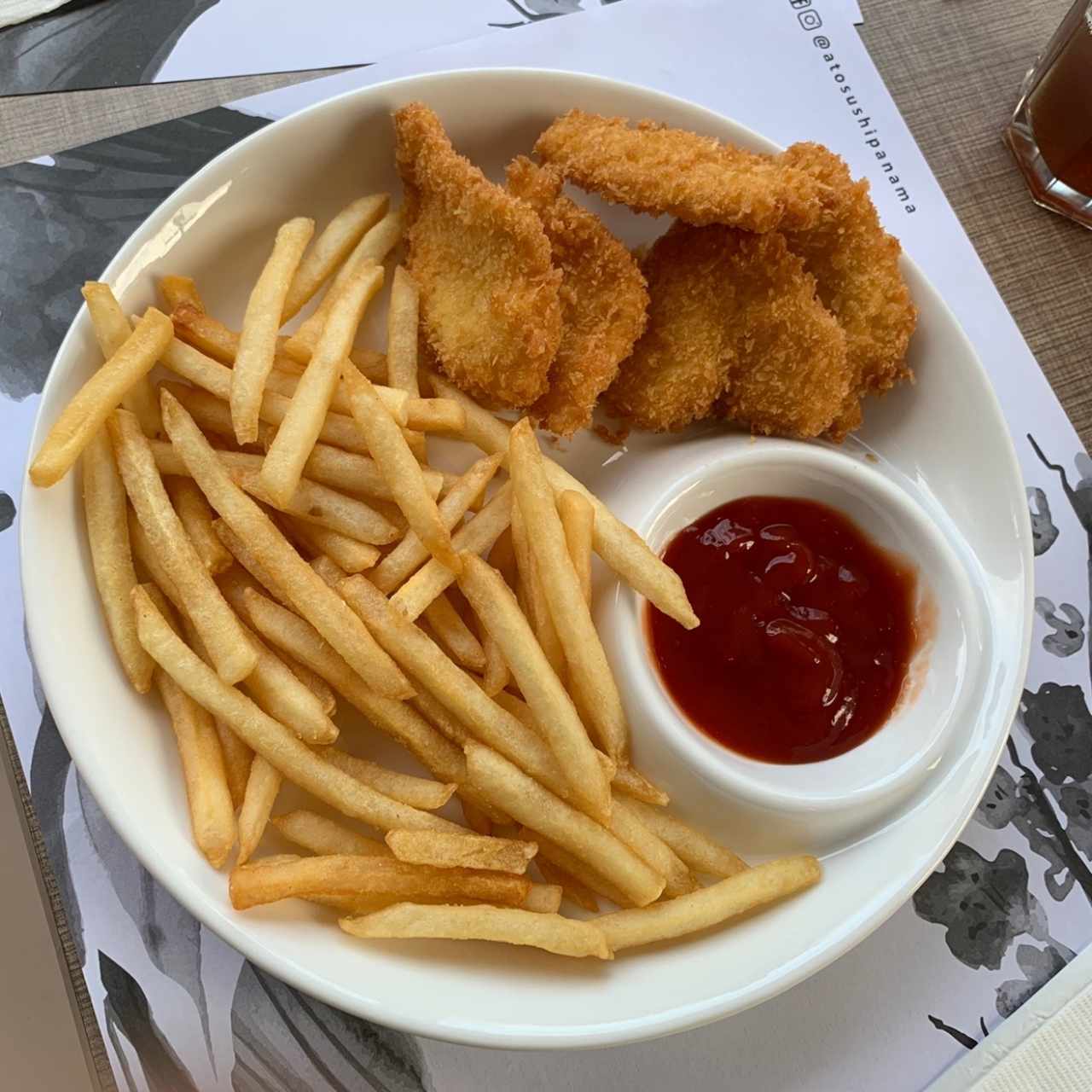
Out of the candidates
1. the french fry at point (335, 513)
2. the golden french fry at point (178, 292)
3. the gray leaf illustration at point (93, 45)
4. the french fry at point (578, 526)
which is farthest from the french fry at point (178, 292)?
the gray leaf illustration at point (93, 45)

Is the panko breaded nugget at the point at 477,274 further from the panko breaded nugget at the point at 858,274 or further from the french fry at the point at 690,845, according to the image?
the french fry at the point at 690,845

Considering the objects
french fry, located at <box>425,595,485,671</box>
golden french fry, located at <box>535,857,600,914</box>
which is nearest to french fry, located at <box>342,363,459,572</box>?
french fry, located at <box>425,595,485,671</box>

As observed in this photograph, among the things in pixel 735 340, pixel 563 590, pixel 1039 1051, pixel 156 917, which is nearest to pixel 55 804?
pixel 156 917

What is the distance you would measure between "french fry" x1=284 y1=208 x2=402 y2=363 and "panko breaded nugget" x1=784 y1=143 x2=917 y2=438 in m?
0.59

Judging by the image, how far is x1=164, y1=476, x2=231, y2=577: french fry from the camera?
1190mm

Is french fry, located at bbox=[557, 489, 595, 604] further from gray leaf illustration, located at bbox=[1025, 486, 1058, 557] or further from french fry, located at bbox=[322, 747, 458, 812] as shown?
gray leaf illustration, located at bbox=[1025, 486, 1058, 557]

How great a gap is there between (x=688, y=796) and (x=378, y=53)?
1.46 metres

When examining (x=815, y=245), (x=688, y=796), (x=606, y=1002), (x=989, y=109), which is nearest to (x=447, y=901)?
(x=606, y=1002)

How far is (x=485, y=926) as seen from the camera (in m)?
1.08

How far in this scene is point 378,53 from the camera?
5.97 feet

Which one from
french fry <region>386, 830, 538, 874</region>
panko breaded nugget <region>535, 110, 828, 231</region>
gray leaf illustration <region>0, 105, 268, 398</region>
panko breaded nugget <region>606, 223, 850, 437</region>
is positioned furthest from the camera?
gray leaf illustration <region>0, 105, 268, 398</region>

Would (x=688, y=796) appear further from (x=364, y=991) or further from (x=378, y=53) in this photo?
(x=378, y=53)

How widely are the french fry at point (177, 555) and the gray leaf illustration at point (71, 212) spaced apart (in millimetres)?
482

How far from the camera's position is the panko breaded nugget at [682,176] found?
1291 mm
